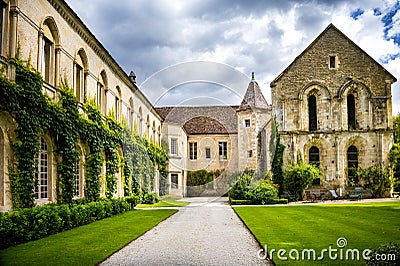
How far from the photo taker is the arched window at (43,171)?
47.2 ft

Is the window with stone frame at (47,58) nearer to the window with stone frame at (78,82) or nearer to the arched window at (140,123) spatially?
the window with stone frame at (78,82)

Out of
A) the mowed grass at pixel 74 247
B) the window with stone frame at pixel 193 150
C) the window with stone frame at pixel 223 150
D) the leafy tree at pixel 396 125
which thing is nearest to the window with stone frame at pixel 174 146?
the window with stone frame at pixel 193 150

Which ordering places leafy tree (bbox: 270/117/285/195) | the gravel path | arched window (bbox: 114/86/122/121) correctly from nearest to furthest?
1. the gravel path
2. arched window (bbox: 114/86/122/121)
3. leafy tree (bbox: 270/117/285/195)

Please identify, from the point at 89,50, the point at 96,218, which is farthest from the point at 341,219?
the point at 89,50

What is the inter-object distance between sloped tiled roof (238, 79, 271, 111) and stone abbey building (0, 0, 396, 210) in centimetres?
10

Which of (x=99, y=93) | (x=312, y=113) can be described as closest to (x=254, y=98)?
(x=312, y=113)

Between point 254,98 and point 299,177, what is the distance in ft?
43.4

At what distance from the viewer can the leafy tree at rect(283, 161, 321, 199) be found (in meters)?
28.1

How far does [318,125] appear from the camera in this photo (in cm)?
3023

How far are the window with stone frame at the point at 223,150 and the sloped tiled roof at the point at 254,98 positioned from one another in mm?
5189

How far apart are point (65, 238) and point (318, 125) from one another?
2254 cm

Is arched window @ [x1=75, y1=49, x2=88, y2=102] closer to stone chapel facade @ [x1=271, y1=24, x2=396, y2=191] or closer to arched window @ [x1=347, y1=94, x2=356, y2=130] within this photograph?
stone chapel facade @ [x1=271, y1=24, x2=396, y2=191]

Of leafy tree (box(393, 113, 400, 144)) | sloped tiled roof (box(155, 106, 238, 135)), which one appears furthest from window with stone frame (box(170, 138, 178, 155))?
leafy tree (box(393, 113, 400, 144))

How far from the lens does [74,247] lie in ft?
32.6
